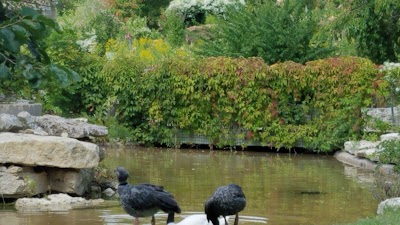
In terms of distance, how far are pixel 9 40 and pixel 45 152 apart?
8788 millimetres

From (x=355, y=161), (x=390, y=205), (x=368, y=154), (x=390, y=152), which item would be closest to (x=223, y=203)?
(x=390, y=205)

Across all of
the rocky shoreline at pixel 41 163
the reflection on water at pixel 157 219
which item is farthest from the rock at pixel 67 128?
the reflection on water at pixel 157 219

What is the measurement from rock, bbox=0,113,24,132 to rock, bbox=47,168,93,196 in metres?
1.08

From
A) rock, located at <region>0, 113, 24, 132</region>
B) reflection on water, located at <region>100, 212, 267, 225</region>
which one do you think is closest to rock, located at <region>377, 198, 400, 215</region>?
reflection on water, located at <region>100, 212, 267, 225</region>

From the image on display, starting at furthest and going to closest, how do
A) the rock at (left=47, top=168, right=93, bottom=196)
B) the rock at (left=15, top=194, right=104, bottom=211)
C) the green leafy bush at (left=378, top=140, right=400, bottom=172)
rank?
the green leafy bush at (left=378, top=140, right=400, bottom=172), the rock at (left=47, top=168, right=93, bottom=196), the rock at (left=15, top=194, right=104, bottom=211)

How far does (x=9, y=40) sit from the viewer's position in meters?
3.88

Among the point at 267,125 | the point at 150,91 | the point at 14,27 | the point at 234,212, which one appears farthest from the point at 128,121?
the point at 14,27

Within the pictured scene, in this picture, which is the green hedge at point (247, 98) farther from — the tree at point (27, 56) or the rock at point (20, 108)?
the tree at point (27, 56)

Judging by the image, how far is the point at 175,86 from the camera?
856 inches

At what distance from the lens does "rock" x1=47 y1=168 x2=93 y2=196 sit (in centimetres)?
1293

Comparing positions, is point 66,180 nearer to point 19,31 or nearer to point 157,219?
point 157,219

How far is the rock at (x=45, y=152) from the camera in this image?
12398 millimetres

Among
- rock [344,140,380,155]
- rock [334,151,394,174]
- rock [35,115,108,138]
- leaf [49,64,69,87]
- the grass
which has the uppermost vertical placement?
leaf [49,64,69,87]

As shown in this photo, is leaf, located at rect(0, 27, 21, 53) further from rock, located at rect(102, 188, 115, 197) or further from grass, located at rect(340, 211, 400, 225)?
rock, located at rect(102, 188, 115, 197)
